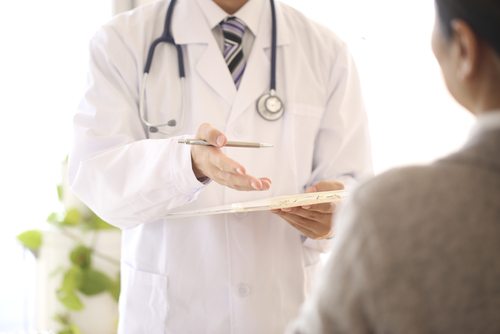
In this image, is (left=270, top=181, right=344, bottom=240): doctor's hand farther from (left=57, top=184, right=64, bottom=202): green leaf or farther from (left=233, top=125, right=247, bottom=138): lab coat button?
(left=57, top=184, right=64, bottom=202): green leaf

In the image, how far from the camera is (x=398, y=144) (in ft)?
7.13

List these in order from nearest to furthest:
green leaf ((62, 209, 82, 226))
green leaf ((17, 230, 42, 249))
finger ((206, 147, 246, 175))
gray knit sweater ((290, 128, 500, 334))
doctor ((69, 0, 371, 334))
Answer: gray knit sweater ((290, 128, 500, 334)), finger ((206, 147, 246, 175)), doctor ((69, 0, 371, 334)), green leaf ((17, 230, 42, 249)), green leaf ((62, 209, 82, 226))

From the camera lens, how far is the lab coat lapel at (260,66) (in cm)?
114

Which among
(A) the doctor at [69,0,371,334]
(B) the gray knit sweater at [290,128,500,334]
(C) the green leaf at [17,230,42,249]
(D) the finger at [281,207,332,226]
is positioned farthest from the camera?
(C) the green leaf at [17,230,42,249]

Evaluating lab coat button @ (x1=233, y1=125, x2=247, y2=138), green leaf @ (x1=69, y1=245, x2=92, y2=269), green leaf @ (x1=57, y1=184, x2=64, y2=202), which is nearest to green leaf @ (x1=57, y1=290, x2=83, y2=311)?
green leaf @ (x1=69, y1=245, x2=92, y2=269)

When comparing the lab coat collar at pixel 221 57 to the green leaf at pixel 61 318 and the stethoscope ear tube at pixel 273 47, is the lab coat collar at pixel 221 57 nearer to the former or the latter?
the stethoscope ear tube at pixel 273 47

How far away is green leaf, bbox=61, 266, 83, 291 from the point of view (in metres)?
1.86

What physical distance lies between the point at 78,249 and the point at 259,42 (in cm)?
138

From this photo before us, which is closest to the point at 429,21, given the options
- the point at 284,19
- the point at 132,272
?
the point at 284,19

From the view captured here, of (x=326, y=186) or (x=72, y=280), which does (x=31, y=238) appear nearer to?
(x=72, y=280)

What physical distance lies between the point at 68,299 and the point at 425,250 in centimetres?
189

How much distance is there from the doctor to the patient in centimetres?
54

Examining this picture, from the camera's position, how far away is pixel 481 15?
392mm

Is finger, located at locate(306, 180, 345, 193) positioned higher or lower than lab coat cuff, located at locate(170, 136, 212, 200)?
lower
